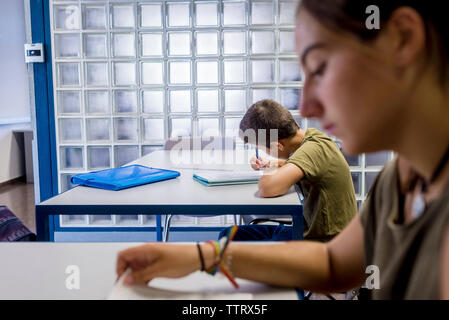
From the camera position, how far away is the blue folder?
66.6 inches

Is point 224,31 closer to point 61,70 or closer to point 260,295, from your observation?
point 61,70

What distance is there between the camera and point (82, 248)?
0.95 m

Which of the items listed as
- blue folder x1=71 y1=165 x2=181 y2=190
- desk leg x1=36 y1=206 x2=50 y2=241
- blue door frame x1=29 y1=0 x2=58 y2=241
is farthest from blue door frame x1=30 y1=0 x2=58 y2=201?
desk leg x1=36 y1=206 x2=50 y2=241

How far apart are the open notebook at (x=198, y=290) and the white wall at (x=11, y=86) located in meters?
5.46

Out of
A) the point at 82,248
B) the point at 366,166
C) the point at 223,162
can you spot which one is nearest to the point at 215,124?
the point at 223,162

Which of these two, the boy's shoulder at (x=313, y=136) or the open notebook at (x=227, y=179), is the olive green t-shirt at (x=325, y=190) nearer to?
the boy's shoulder at (x=313, y=136)

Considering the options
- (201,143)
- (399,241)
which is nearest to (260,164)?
(201,143)

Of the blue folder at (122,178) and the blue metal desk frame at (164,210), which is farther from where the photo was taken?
the blue folder at (122,178)

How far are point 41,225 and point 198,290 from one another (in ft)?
3.02

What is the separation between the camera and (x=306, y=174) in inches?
65.6

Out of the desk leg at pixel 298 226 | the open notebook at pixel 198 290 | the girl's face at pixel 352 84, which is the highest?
the girl's face at pixel 352 84

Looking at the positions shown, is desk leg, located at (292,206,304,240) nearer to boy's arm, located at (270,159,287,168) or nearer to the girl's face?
boy's arm, located at (270,159,287,168)

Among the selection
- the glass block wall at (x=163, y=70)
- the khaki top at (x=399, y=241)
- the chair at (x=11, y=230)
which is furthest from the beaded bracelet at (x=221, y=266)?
the glass block wall at (x=163, y=70)

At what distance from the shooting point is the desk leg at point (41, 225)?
1.42m
